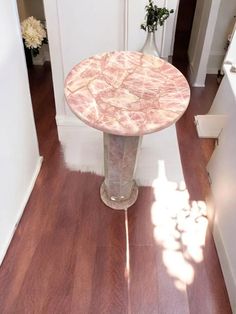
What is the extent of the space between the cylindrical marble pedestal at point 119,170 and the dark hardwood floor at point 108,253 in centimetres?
6

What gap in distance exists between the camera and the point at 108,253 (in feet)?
4.98

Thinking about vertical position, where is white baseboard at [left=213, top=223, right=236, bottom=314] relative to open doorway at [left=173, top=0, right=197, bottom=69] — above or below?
below

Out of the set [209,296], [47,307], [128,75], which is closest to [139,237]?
[209,296]

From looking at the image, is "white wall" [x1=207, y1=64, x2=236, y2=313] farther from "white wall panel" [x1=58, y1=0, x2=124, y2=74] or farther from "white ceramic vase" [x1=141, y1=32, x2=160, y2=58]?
"white wall panel" [x1=58, y1=0, x2=124, y2=74]

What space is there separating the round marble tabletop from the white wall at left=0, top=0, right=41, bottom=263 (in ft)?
1.06

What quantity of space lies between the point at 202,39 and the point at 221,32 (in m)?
0.32

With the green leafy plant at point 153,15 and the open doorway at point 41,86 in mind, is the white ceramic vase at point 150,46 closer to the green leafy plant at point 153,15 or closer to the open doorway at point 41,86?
the green leafy plant at point 153,15

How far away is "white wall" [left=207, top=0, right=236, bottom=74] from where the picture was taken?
104 inches

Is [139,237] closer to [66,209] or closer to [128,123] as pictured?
[66,209]

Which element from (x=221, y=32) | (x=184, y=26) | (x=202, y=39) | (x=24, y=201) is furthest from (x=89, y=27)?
(x=184, y=26)

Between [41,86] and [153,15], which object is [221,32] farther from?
[41,86]

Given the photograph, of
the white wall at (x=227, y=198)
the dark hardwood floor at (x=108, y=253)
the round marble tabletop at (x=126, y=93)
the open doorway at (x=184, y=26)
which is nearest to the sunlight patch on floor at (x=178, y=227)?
the dark hardwood floor at (x=108, y=253)

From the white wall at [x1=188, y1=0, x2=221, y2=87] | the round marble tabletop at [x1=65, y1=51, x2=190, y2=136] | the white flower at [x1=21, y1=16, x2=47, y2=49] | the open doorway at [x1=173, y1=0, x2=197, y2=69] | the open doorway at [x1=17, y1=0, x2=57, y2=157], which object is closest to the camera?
the round marble tabletop at [x1=65, y1=51, x2=190, y2=136]

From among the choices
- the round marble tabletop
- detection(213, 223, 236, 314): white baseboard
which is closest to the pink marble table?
the round marble tabletop
